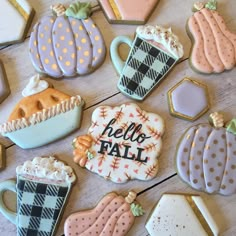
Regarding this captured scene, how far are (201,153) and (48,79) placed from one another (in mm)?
297

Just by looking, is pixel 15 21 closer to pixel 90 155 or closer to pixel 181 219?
pixel 90 155

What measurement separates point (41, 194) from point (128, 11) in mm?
355

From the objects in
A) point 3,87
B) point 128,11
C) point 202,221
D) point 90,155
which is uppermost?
point 128,11

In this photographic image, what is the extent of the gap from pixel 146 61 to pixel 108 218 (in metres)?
0.28

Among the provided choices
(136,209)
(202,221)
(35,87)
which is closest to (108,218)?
(136,209)

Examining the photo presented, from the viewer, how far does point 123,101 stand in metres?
0.79

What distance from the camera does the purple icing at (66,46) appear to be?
78 cm

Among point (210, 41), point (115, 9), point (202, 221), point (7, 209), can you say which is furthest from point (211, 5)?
point (7, 209)

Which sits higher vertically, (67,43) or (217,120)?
(67,43)

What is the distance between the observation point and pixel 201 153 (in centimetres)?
76

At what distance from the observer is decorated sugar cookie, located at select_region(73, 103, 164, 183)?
75 centimetres

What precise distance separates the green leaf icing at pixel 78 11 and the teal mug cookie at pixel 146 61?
0.10 metres

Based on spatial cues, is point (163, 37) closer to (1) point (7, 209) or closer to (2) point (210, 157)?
(2) point (210, 157)

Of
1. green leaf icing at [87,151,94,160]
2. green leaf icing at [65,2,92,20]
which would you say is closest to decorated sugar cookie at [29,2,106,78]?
green leaf icing at [65,2,92,20]
